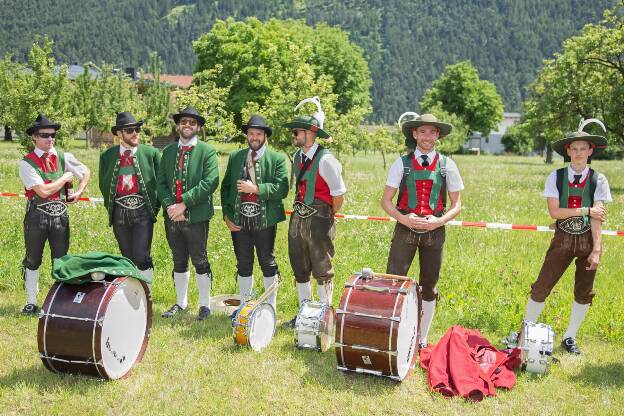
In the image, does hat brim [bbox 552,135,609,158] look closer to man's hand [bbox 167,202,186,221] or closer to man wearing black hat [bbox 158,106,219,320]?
man wearing black hat [bbox 158,106,219,320]

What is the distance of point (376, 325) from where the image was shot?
18.5ft

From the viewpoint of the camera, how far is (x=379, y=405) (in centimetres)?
555

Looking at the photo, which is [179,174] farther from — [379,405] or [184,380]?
[379,405]

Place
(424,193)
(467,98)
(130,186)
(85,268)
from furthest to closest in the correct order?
(467,98) → (130,186) → (424,193) → (85,268)

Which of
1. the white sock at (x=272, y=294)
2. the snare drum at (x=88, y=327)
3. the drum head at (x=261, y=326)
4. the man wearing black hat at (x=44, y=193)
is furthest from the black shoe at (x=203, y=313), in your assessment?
the snare drum at (x=88, y=327)

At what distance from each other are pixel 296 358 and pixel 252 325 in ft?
2.03

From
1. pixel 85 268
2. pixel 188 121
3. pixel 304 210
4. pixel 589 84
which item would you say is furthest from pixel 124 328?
pixel 589 84

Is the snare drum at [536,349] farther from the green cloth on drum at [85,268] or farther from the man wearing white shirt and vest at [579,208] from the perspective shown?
the green cloth on drum at [85,268]

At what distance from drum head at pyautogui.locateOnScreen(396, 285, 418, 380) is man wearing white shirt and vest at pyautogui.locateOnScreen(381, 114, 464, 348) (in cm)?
76

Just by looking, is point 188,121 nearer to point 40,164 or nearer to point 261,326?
point 40,164

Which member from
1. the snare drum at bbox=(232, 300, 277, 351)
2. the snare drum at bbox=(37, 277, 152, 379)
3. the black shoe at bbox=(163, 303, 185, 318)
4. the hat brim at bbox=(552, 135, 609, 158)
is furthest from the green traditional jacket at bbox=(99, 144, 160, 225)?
the hat brim at bbox=(552, 135, 609, 158)

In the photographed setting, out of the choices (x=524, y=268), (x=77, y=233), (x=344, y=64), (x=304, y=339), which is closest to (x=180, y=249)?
(x=304, y=339)

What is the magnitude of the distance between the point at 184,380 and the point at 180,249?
7.49 ft

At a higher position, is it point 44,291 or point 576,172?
point 576,172
